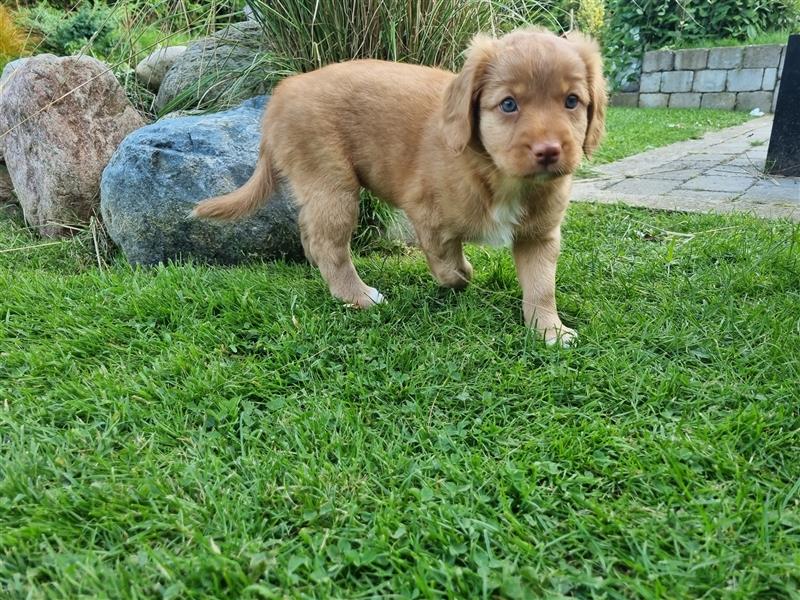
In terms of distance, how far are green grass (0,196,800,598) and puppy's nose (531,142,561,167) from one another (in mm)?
654

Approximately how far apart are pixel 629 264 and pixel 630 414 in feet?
4.27

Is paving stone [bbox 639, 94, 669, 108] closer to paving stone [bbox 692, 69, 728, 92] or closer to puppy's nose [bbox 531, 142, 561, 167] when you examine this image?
paving stone [bbox 692, 69, 728, 92]

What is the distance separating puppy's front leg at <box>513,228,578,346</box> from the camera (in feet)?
7.36

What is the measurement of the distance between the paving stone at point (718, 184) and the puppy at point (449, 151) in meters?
2.65

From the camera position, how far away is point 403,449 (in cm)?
163

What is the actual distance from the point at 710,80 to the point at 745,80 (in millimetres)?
557

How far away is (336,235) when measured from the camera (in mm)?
2623

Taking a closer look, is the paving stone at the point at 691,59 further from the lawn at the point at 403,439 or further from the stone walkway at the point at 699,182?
the lawn at the point at 403,439

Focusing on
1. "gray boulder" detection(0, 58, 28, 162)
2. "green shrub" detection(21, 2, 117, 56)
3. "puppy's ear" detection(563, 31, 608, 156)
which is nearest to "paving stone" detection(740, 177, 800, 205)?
"puppy's ear" detection(563, 31, 608, 156)

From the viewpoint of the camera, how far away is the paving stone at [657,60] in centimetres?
1056

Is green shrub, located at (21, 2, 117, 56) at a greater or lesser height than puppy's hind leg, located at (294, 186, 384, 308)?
greater

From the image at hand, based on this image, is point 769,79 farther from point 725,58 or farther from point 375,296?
point 375,296

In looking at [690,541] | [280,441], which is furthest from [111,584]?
[690,541]

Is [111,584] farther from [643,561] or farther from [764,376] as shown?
[764,376]
